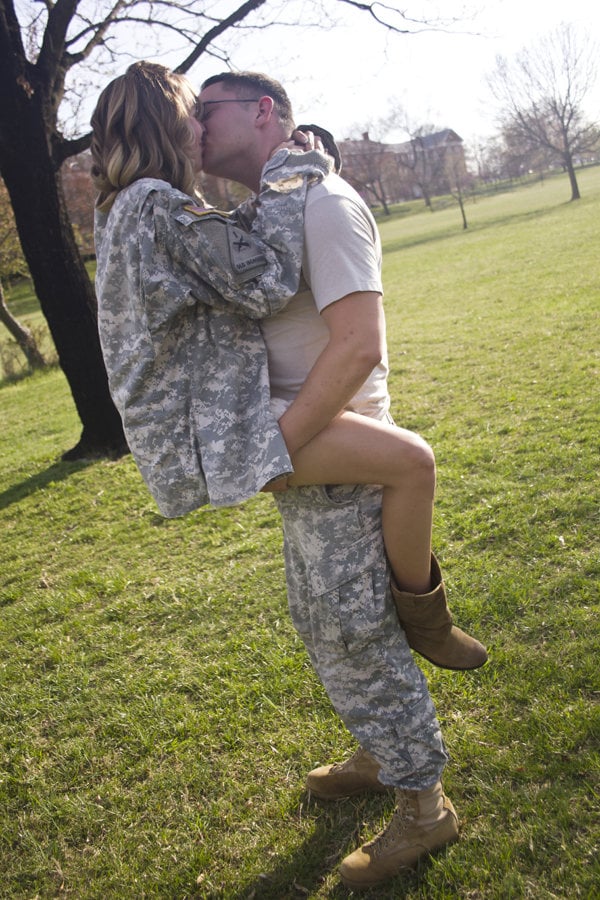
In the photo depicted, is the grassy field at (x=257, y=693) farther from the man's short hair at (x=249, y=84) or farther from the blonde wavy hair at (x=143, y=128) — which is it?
the man's short hair at (x=249, y=84)

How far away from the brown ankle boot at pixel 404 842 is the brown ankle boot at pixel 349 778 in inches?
12.1

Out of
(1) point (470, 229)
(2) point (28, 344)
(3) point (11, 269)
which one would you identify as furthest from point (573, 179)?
(2) point (28, 344)

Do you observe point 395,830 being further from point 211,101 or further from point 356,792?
point 211,101

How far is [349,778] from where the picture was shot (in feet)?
8.60

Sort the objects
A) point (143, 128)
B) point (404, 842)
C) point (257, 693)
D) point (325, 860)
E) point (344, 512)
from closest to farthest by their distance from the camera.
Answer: point (143, 128), point (344, 512), point (404, 842), point (325, 860), point (257, 693)

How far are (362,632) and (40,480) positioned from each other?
256 inches

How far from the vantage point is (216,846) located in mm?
2586

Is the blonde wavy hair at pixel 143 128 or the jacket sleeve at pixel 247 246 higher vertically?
the blonde wavy hair at pixel 143 128

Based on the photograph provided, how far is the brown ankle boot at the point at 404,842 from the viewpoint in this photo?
88.9 inches

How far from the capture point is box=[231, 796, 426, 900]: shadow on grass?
2.30 meters

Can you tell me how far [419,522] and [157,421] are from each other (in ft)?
2.63

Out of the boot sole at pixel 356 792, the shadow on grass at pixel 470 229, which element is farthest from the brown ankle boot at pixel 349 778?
the shadow on grass at pixel 470 229

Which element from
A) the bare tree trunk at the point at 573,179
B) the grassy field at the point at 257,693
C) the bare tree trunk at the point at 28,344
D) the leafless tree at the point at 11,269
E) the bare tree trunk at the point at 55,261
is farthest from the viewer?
the bare tree trunk at the point at 573,179

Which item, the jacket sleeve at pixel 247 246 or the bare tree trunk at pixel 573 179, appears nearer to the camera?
the jacket sleeve at pixel 247 246
